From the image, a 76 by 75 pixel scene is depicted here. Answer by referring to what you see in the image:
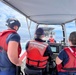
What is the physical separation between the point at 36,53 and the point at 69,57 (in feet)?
1.95

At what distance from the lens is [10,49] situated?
2.14 meters

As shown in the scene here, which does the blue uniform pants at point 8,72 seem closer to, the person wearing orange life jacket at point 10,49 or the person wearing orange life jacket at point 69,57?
the person wearing orange life jacket at point 10,49

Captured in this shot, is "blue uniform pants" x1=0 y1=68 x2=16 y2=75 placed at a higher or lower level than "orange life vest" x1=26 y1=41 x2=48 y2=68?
lower

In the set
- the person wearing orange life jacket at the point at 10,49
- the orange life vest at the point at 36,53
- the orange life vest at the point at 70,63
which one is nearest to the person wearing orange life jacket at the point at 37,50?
the orange life vest at the point at 36,53

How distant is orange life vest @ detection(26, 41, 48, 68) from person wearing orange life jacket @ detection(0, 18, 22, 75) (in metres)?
0.59

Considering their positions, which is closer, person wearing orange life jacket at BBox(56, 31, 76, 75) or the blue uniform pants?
the blue uniform pants

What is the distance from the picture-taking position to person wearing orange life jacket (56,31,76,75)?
2479 millimetres

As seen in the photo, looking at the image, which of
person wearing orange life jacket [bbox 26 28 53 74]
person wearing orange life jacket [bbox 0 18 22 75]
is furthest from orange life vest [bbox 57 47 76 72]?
person wearing orange life jacket [bbox 0 18 22 75]

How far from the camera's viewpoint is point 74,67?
2.62m

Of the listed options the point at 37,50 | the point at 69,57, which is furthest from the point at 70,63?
the point at 37,50

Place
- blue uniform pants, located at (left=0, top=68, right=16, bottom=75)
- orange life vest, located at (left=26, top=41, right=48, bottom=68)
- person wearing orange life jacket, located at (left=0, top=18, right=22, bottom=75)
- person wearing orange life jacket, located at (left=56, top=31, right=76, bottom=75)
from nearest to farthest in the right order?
1. person wearing orange life jacket, located at (left=0, top=18, right=22, bottom=75)
2. blue uniform pants, located at (left=0, top=68, right=16, bottom=75)
3. person wearing orange life jacket, located at (left=56, top=31, right=76, bottom=75)
4. orange life vest, located at (left=26, top=41, right=48, bottom=68)

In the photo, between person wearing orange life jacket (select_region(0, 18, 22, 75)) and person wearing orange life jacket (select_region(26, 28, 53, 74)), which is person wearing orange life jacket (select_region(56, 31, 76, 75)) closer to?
person wearing orange life jacket (select_region(26, 28, 53, 74))

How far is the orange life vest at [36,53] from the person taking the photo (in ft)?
9.50

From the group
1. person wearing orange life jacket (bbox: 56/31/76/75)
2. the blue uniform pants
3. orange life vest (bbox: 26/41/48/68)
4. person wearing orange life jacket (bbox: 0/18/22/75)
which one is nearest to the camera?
person wearing orange life jacket (bbox: 0/18/22/75)
